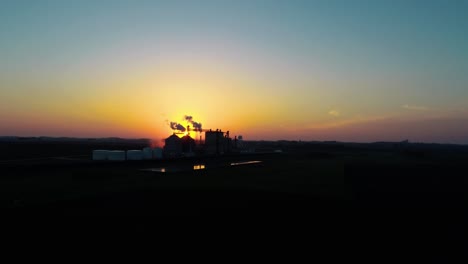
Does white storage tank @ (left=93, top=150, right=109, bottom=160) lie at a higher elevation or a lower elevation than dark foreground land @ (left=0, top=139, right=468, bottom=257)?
higher

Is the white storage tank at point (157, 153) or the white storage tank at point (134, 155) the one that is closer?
the white storage tank at point (134, 155)

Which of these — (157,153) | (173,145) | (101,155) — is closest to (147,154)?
(157,153)

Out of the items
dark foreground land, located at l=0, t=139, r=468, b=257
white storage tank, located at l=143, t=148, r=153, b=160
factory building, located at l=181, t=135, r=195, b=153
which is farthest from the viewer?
factory building, located at l=181, t=135, r=195, b=153

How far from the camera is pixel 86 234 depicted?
15188 millimetres

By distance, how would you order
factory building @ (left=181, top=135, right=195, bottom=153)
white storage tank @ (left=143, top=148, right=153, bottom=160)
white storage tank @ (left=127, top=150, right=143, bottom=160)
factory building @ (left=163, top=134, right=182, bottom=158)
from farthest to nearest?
factory building @ (left=181, top=135, right=195, bottom=153)
factory building @ (left=163, top=134, right=182, bottom=158)
white storage tank @ (left=143, top=148, right=153, bottom=160)
white storage tank @ (left=127, top=150, right=143, bottom=160)

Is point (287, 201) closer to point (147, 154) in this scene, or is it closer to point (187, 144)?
point (147, 154)

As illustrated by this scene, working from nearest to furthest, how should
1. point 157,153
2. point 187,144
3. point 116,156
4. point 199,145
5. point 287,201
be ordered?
point 287,201 → point 116,156 → point 157,153 → point 187,144 → point 199,145

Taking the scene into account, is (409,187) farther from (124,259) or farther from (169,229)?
(124,259)

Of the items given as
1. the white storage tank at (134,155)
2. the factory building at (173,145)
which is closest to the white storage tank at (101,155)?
the white storage tank at (134,155)

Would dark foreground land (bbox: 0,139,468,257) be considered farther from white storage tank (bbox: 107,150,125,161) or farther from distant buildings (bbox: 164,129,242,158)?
distant buildings (bbox: 164,129,242,158)

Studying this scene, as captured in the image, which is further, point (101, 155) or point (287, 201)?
point (101, 155)

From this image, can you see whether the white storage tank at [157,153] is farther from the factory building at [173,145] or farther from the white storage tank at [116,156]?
the factory building at [173,145]

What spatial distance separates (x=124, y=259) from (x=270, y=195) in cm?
1466

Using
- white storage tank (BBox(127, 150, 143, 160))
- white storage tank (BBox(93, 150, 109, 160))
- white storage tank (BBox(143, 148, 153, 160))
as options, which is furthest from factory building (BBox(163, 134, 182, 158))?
white storage tank (BBox(93, 150, 109, 160))
